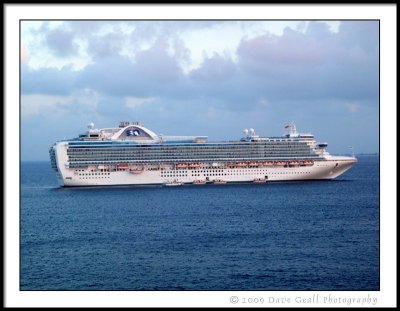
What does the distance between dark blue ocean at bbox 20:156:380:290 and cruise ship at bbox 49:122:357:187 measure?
7.24m

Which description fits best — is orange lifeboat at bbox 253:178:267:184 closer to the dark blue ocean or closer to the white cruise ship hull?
the white cruise ship hull

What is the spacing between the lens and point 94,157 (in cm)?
4850

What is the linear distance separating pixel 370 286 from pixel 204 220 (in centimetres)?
1262

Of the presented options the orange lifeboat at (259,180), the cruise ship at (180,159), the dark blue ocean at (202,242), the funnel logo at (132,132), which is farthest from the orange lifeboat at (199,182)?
the dark blue ocean at (202,242)

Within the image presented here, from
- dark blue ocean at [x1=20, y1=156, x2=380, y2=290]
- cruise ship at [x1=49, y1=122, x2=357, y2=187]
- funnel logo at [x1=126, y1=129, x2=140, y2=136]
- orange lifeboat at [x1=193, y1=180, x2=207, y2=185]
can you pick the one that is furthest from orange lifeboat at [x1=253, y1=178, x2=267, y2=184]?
funnel logo at [x1=126, y1=129, x2=140, y2=136]

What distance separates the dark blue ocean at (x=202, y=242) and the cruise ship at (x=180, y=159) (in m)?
7.24

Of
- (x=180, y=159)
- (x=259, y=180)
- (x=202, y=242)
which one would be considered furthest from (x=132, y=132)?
(x=202, y=242)

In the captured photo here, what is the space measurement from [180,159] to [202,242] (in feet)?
86.0

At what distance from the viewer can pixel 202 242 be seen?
2402 cm

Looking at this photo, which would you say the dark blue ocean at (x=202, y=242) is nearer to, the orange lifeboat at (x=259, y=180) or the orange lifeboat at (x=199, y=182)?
the orange lifeboat at (x=199, y=182)

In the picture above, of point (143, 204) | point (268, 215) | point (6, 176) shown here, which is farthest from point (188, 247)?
point (143, 204)

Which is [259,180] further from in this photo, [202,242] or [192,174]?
[202,242]

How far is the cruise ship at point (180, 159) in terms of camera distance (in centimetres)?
4819

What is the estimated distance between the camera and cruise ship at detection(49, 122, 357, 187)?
158 feet
